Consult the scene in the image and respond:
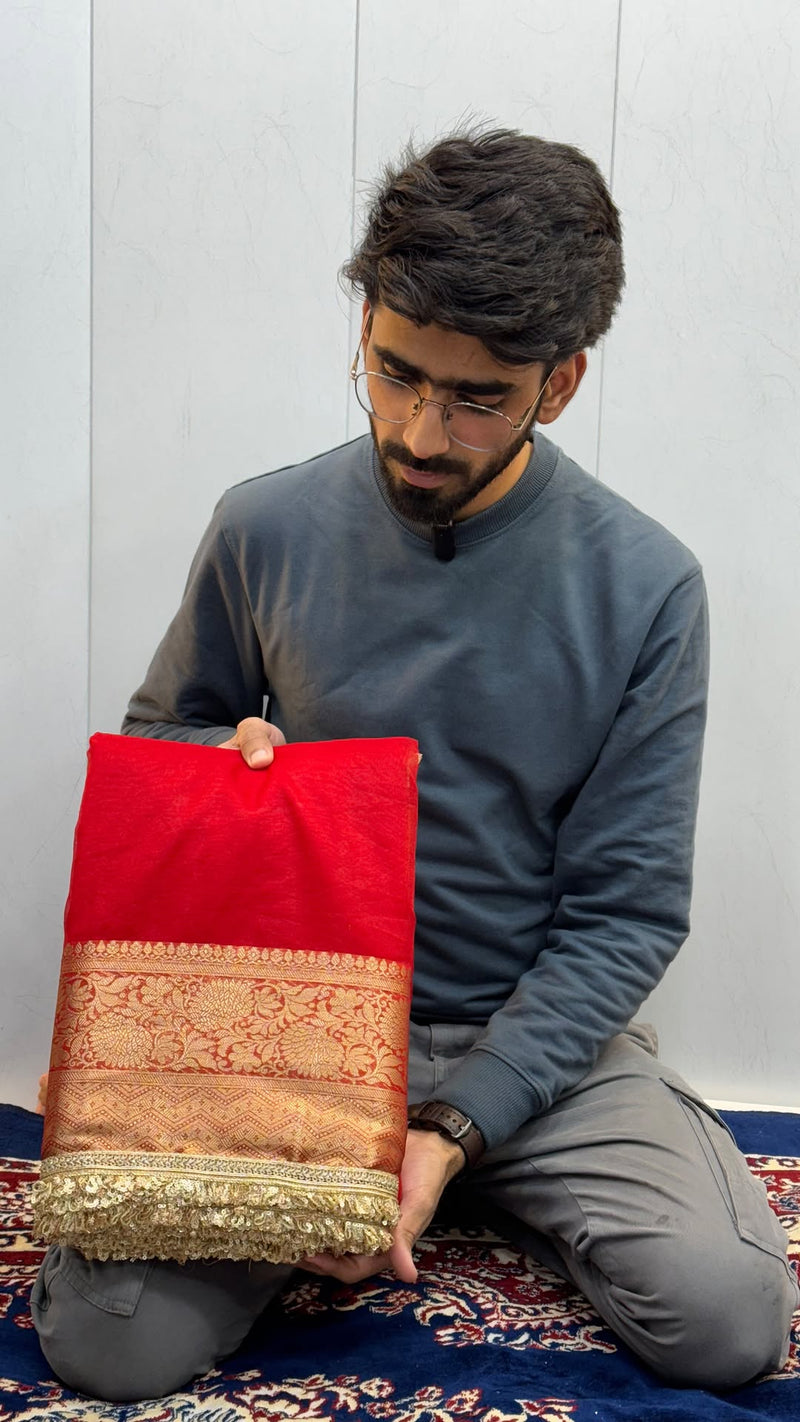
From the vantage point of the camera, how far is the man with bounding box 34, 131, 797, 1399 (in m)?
1.53

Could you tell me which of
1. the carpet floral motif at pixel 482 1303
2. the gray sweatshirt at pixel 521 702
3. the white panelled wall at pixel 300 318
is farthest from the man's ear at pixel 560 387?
the carpet floral motif at pixel 482 1303

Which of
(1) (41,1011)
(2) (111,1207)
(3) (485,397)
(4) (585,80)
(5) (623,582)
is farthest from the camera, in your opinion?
(1) (41,1011)

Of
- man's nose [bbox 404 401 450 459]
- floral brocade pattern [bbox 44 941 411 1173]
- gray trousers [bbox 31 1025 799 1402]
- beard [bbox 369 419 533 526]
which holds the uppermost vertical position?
man's nose [bbox 404 401 450 459]

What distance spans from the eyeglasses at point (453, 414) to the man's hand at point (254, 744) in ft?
1.28

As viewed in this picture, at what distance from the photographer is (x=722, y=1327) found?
1.48m

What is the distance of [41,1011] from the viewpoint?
2.44 meters

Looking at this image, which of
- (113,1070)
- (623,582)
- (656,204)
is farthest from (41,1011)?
(656,204)

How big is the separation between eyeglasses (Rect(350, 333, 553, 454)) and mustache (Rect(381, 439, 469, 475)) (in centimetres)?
3

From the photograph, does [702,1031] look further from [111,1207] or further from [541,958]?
[111,1207]

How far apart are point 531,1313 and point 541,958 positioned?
42cm

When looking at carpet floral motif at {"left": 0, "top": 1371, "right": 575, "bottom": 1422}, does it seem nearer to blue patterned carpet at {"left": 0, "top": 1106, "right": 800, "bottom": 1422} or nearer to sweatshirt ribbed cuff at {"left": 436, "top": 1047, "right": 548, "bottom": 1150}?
blue patterned carpet at {"left": 0, "top": 1106, "right": 800, "bottom": 1422}

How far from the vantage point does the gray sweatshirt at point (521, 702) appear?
175cm

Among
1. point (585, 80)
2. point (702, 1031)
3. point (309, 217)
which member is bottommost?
point (702, 1031)

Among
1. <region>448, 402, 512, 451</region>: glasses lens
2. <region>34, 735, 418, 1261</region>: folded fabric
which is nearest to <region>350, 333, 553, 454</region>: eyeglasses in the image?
<region>448, 402, 512, 451</region>: glasses lens
